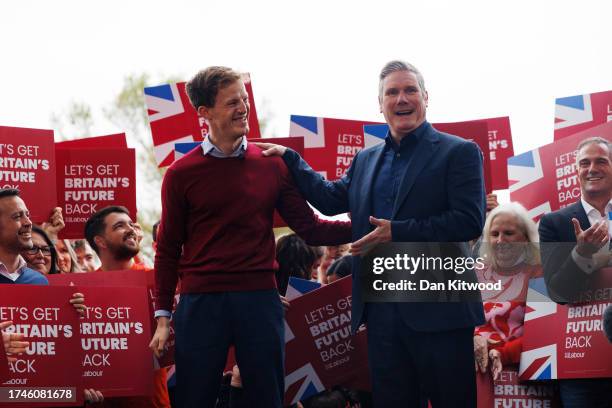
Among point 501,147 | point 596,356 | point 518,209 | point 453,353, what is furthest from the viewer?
point 501,147

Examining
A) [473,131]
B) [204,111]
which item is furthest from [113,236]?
[473,131]

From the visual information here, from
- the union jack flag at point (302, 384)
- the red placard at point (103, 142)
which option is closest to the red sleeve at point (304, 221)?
the union jack flag at point (302, 384)

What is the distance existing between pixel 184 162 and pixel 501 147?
9.44ft

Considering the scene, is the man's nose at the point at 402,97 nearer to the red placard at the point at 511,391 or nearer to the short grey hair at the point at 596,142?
the short grey hair at the point at 596,142

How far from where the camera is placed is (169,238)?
5027mm

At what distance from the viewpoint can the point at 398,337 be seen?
470cm

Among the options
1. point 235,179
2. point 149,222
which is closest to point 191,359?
point 235,179

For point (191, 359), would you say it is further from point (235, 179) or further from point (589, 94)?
point (589, 94)

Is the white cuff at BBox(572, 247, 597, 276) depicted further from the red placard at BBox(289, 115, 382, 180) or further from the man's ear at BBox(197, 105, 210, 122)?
the man's ear at BBox(197, 105, 210, 122)

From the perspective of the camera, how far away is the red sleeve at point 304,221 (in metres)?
5.22

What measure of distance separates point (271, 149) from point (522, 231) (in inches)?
64.6

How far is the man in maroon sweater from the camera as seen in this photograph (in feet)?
16.1

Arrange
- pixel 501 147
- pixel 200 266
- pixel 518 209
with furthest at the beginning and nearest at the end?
1. pixel 501 147
2. pixel 518 209
3. pixel 200 266

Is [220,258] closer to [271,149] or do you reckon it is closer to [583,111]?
[271,149]
